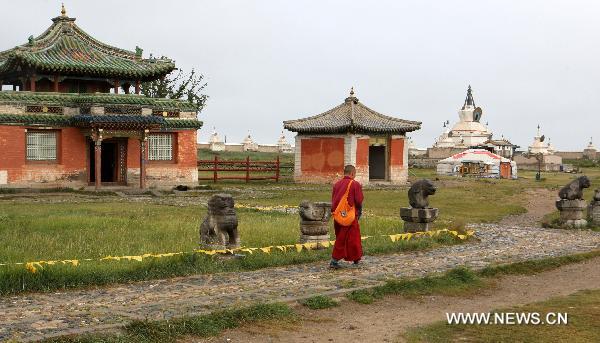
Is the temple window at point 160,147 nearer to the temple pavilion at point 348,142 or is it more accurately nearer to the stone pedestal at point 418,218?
the temple pavilion at point 348,142

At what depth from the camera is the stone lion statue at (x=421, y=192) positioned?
Answer: 17438mm

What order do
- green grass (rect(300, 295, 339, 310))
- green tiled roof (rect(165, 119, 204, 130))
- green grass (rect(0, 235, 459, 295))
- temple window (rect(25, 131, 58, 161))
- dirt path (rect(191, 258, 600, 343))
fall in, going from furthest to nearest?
green tiled roof (rect(165, 119, 204, 130)) → temple window (rect(25, 131, 58, 161)) → green grass (rect(0, 235, 459, 295)) → green grass (rect(300, 295, 339, 310)) → dirt path (rect(191, 258, 600, 343))

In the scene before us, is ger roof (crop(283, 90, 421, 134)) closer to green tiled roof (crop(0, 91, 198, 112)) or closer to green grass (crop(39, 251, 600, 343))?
green tiled roof (crop(0, 91, 198, 112))

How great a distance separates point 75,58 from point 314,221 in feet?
79.9

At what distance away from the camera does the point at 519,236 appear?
1920 cm

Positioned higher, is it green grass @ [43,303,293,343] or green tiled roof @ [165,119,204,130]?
green tiled roof @ [165,119,204,130]

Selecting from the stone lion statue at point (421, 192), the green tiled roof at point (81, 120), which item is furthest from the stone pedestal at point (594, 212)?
the green tiled roof at point (81, 120)

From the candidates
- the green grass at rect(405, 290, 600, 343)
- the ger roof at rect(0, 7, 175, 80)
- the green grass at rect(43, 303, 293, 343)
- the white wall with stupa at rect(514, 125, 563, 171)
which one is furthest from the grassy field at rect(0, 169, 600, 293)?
the white wall with stupa at rect(514, 125, 563, 171)

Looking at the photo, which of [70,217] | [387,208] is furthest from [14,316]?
[387,208]

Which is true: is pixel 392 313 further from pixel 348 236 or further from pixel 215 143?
pixel 215 143

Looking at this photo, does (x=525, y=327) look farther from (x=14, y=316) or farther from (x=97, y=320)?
(x=14, y=316)

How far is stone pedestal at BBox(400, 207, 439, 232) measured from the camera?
1764 cm

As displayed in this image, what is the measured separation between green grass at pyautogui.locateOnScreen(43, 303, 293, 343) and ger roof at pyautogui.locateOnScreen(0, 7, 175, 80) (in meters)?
27.7

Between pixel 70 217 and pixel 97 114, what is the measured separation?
15.5 m
